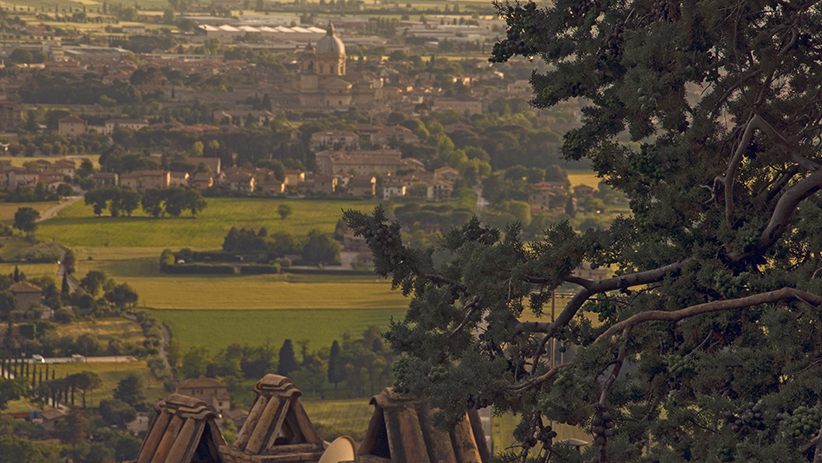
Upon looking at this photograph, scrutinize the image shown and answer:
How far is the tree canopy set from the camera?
334 cm

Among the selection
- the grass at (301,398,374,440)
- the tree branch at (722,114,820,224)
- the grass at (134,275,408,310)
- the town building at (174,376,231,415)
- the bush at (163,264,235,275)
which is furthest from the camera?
the bush at (163,264,235,275)

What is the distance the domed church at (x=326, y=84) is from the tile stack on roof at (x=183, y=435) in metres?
101

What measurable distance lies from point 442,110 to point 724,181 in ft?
312

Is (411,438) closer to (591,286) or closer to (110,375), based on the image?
(591,286)

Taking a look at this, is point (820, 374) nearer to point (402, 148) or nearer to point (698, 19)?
point (698, 19)

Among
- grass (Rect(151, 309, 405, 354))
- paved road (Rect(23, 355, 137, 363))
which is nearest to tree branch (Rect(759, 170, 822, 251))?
grass (Rect(151, 309, 405, 354))

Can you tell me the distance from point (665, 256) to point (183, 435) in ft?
5.32

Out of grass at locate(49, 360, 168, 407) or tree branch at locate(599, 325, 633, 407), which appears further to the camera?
grass at locate(49, 360, 168, 407)

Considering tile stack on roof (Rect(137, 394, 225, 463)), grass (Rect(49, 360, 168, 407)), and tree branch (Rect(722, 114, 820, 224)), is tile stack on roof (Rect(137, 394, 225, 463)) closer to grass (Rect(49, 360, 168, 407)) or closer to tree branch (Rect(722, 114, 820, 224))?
tree branch (Rect(722, 114, 820, 224))

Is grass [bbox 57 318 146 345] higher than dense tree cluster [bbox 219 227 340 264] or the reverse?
the reverse

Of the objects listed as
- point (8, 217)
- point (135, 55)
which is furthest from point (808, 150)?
point (135, 55)

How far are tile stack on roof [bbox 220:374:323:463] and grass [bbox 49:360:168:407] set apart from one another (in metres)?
34.6

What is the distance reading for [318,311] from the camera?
4666 centimetres

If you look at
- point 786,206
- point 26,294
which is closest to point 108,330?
point 26,294
